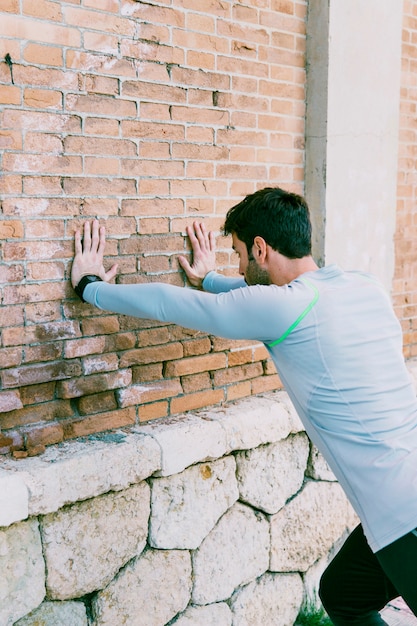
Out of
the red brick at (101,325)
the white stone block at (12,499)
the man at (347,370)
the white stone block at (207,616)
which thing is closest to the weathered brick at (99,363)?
the red brick at (101,325)

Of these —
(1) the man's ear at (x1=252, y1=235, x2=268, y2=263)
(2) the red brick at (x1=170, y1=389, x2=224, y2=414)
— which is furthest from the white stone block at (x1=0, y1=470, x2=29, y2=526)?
(1) the man's ear at (x1=252, y1=235, x2=268, y2=263)

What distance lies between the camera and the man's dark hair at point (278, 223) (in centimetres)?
312

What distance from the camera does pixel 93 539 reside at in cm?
334

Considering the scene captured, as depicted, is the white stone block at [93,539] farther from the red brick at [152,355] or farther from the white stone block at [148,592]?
the red brick at [152,355]

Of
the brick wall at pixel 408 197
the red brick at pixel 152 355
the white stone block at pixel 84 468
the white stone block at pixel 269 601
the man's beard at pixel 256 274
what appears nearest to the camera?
the white stone block at pixel 84 468

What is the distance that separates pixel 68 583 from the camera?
3.27 metres

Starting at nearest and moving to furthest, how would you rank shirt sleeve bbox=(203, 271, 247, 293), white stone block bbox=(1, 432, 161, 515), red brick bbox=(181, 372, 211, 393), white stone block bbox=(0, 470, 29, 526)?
white stone block bbox=(0, 470, 29, 526)
white stone block bbox=(1, 432, 161, 515)
shirt sleeve bbox=(203, 271, 247, 293)
red brick bbox=(181, 372, 211, 393)

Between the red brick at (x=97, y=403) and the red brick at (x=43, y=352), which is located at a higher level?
the red brick at (x=43, y=352)

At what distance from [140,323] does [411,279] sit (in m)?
2.29

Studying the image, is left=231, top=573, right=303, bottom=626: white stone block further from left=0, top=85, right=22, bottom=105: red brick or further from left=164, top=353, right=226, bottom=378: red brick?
left=0, top=85, right=22, bottom=105: red brick

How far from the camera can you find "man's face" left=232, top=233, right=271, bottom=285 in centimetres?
319

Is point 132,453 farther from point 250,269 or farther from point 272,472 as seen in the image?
point 272,472

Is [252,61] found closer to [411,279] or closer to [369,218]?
[369,218]

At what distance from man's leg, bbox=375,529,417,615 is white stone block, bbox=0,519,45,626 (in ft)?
4.30
